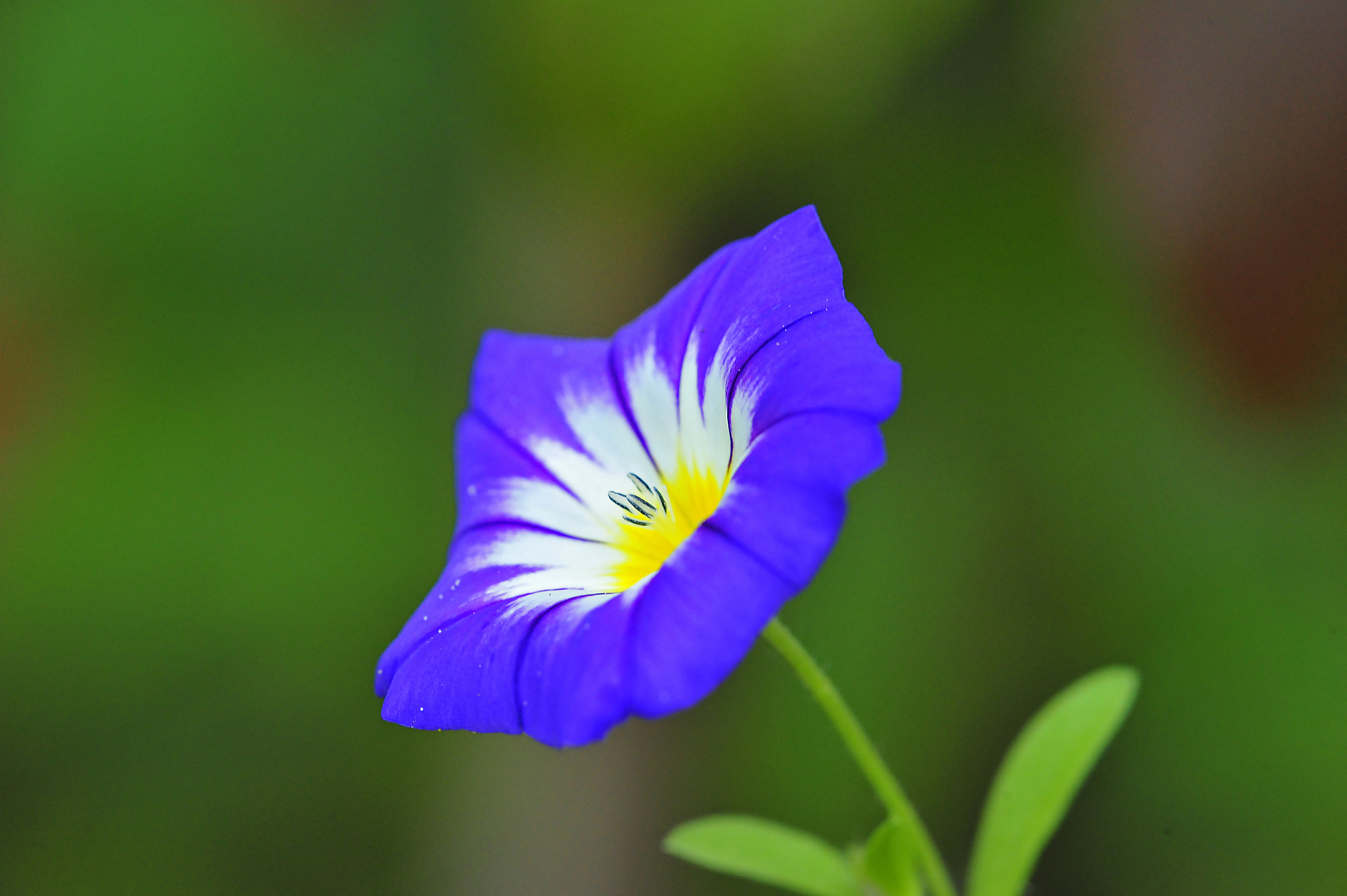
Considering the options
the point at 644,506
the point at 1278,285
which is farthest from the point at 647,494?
the point at 1278,285

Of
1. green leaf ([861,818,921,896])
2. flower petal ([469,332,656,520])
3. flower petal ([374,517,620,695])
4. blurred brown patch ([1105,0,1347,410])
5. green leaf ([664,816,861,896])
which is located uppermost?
blurred brown patch ([1105,0,1347,410])

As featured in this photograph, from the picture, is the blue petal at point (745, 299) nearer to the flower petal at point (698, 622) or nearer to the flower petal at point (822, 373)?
the flower petal at point (822, 373)

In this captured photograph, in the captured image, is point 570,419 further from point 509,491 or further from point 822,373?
point 822,373

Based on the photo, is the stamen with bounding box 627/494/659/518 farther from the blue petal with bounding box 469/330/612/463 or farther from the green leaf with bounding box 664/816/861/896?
the green leaf with bounding box 664/816/861/896

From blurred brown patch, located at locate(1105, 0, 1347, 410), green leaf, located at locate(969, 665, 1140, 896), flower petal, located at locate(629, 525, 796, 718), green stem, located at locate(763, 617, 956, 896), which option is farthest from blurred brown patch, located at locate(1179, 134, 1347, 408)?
flower petal, located at locate(629, 525, 796, 718)

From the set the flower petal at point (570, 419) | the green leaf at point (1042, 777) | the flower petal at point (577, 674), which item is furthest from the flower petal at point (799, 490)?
the green leaf at point (1042, 777)

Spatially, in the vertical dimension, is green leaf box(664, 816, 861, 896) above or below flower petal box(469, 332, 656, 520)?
below
